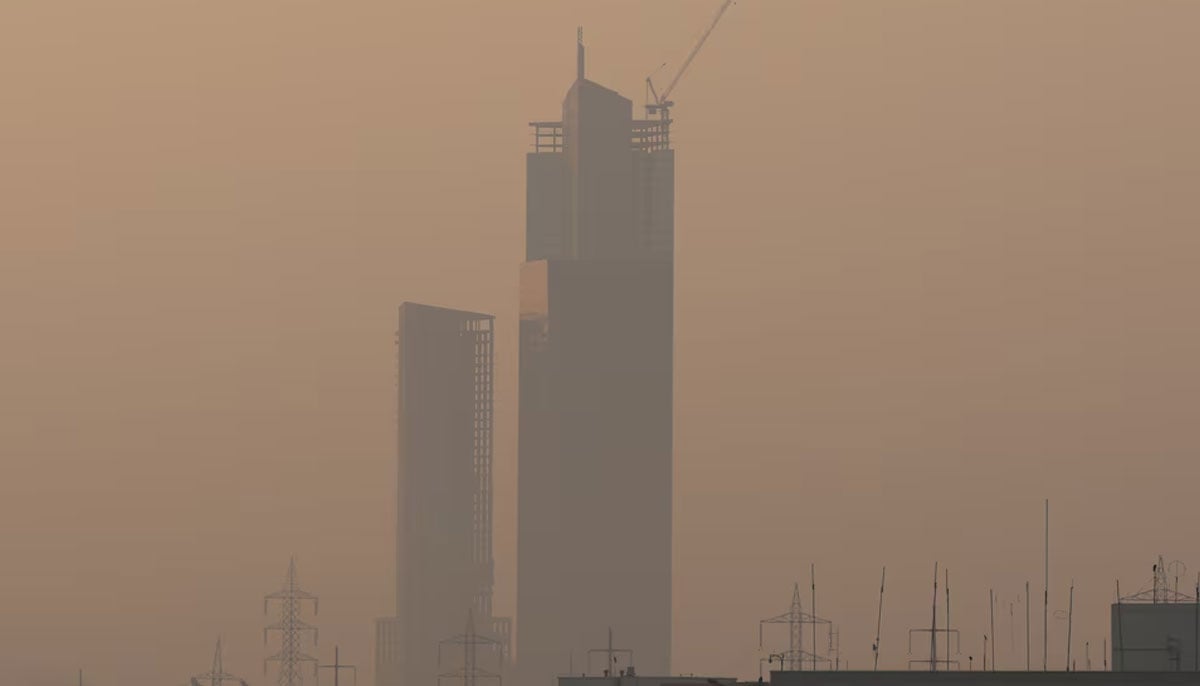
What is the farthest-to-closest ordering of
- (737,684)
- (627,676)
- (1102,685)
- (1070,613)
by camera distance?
(1070,613)
(627,676)
(737,684)
(1102,685)

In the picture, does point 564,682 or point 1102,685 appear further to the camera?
point 564,682

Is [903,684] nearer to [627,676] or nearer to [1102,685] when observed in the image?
[1102,685]

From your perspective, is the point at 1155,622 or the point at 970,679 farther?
the point at 1155,622

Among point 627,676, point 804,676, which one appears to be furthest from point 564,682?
point 804,676

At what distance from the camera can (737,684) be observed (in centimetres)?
15138

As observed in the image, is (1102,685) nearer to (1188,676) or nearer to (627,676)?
(1188,676)

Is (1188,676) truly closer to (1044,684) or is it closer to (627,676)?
(1044,684)

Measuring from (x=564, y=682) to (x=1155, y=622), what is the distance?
2818 cm

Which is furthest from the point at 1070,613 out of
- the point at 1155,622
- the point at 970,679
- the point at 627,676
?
the point at 970,679

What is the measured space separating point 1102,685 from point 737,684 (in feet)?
77.8

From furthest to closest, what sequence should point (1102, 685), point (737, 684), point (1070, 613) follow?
point (1070, 613) < point (737, 684) < point (1102, 685)

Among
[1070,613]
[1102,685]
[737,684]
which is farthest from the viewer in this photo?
[1070,613]

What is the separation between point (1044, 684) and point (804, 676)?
886 cm

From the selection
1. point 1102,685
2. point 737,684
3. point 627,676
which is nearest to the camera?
point 1102,685
